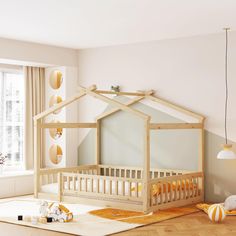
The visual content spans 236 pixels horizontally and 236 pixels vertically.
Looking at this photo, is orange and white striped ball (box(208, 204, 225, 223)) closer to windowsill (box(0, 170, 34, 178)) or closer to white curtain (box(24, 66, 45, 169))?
windowsill (box(0, 170, 34, 178))

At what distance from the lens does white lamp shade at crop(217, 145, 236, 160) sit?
20.9ft

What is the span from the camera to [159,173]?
7352 mm

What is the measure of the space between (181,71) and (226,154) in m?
1.50

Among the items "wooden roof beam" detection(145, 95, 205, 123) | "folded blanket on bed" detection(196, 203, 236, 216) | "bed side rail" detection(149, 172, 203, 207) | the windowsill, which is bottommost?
"folded blanket on bed" detection(196, 203, 236, 216)

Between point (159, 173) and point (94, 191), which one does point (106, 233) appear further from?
point (159, 173)

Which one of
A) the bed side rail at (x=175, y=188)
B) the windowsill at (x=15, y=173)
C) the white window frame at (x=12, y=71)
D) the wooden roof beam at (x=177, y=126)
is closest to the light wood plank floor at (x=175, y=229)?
the bed side rail at (x=175, y=188)

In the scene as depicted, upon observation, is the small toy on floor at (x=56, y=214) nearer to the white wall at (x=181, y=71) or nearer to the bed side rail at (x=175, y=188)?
the bed side rail at (x=175, y=188)

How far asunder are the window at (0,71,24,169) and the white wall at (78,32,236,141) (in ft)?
4.54

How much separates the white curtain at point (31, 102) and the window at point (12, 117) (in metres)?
0.14

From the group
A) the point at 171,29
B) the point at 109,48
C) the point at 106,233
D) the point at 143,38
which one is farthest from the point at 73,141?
the point at 106,233

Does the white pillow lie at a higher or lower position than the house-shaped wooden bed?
lower

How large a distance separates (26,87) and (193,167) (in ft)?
10.2

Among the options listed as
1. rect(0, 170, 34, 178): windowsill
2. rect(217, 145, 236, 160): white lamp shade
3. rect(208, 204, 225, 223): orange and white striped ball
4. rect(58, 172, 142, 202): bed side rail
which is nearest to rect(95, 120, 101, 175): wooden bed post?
rect(58, 172, 142, 202): bed side rail

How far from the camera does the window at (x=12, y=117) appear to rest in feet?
27.1
